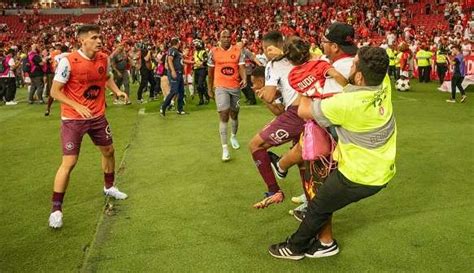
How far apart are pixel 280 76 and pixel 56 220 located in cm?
267

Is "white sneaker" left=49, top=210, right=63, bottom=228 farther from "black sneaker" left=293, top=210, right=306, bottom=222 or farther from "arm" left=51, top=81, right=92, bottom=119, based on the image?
"black sneaker" left=293, top=210, right=306, bottom=222

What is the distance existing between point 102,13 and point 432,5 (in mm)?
28105

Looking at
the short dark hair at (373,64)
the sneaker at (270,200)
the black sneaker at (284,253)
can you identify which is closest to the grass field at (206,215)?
the black sneaker at (284,253)

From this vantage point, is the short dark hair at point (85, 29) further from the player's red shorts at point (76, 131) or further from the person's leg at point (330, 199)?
the person's leg at point (330, 199)

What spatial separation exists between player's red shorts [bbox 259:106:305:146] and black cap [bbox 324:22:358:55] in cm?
97

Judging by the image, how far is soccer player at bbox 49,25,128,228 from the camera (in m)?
4.91

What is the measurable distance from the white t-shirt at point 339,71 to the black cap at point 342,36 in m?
0.09

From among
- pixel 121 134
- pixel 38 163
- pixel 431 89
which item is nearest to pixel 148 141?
pixel 121 134

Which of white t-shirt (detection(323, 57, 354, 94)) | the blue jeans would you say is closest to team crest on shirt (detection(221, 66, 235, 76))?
white t-shirt (detection(323, 57, 354, 94))

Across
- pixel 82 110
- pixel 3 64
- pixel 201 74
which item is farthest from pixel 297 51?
pixel 3 64

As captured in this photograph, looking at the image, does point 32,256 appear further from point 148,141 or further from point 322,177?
point 148,141

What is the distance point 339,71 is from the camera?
3.98 m

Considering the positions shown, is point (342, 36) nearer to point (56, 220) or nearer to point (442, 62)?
point (56, 220)

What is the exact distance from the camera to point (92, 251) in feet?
14.2
